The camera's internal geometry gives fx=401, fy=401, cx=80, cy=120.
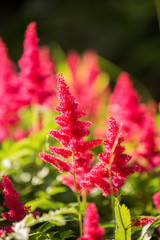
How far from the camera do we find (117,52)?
8.32m

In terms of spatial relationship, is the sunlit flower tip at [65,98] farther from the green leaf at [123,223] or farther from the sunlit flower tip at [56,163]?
the green leaf at [123,223]

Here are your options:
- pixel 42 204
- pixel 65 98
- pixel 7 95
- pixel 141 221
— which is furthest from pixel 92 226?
pixel 7 95

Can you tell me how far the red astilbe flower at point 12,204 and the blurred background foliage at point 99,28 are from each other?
6540 mm

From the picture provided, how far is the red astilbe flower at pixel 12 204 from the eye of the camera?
1414mm

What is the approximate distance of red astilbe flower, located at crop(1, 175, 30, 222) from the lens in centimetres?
141

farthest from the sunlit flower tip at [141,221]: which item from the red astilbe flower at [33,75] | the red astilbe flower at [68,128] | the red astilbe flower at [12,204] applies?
the red astilbe flower at [33,75]

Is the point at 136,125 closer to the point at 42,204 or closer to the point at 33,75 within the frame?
the point at 33,75

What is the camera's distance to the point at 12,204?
143 cm

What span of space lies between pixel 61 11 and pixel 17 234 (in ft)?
27.1

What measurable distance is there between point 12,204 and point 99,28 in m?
7.89

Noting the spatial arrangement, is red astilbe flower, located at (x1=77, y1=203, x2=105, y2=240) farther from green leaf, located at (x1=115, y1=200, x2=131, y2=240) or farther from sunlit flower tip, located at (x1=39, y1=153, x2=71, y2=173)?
sunlit flower tip, located at (x1=39, y1=153, x2=71, y2=173)

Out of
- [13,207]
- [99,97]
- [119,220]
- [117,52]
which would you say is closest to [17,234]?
[13,207]

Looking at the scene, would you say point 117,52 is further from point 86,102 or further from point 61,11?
point 86,102

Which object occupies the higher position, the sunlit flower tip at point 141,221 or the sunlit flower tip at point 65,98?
the sunlit flower tip at point 65,98
